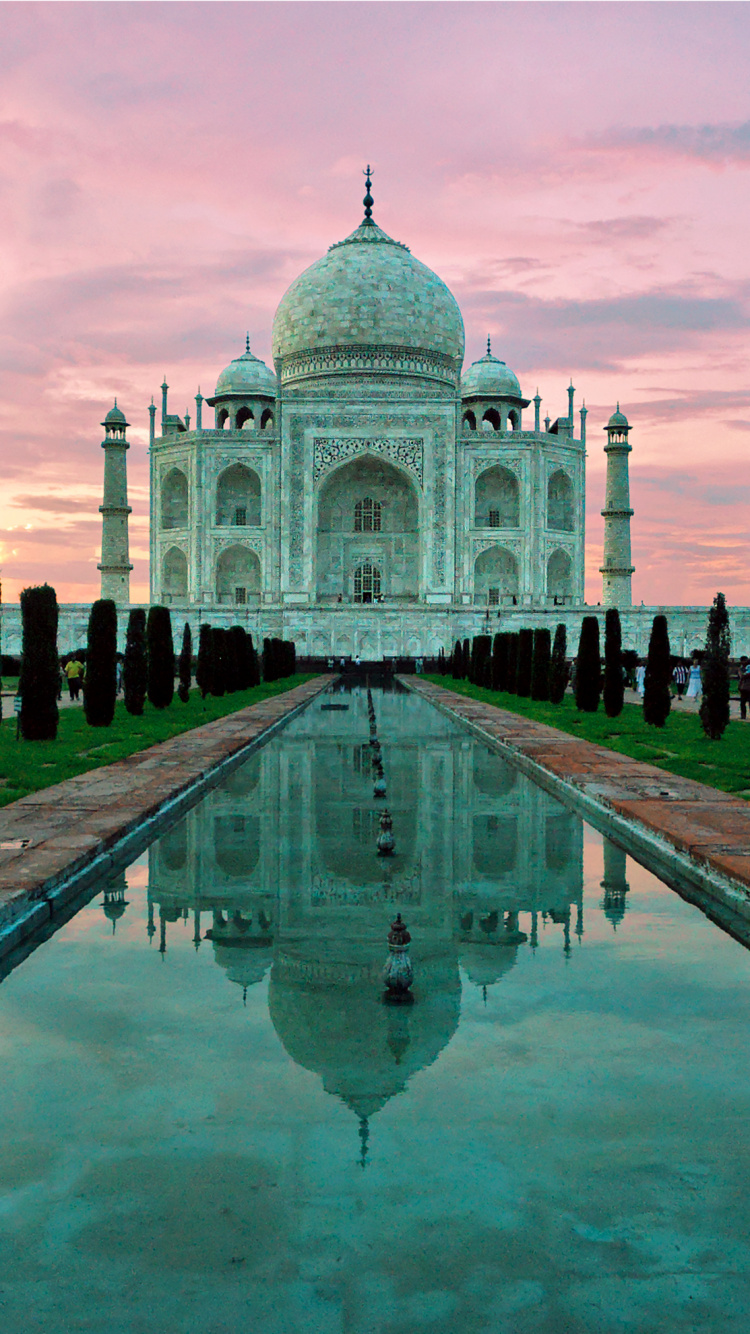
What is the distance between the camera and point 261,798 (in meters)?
7.27

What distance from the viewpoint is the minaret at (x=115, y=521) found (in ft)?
133

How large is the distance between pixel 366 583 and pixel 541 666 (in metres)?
24.0

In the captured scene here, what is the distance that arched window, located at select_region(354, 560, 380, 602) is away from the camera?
140ft

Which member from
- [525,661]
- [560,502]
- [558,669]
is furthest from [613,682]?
[560,502]

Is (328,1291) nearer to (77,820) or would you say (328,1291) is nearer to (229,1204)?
(229,1204)

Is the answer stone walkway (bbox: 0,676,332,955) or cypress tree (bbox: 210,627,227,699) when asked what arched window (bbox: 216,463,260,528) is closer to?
cypress tree (bbox: 210,627,227,699)

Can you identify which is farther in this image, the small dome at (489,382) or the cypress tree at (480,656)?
the small dome at (489,382)

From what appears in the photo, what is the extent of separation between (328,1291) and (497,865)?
3.43 meters

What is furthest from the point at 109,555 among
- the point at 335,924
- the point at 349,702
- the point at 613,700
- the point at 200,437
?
the point at 335,924

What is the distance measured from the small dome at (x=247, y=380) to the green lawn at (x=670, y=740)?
28.2m

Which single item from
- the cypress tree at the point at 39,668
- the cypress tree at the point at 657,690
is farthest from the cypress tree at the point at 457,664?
the cypress tree at the point at 39,668

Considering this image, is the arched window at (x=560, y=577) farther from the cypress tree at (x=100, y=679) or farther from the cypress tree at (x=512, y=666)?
the cypress tree at (x=100, y=679)

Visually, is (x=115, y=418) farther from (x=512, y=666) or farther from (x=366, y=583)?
(x=512, y=666)

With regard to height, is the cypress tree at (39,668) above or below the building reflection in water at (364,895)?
above
